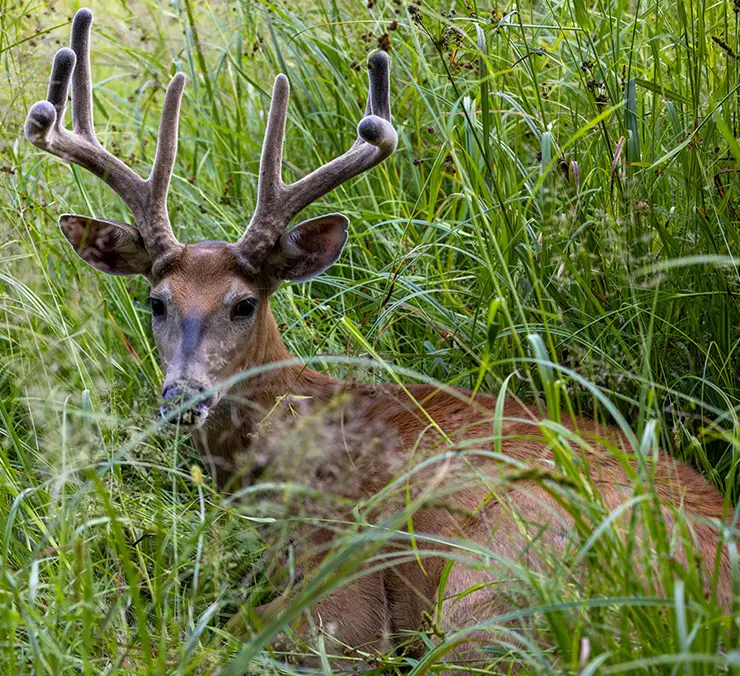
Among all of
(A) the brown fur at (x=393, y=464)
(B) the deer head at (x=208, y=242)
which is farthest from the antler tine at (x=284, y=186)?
(A) the brown fur at (x=393, y=464)

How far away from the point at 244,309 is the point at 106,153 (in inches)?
33.6

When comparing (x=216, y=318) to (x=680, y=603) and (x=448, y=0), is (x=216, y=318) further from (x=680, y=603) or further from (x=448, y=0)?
(x=680, y=603)

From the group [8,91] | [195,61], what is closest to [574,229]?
[8,91]

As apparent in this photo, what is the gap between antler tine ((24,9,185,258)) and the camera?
13.4 ft

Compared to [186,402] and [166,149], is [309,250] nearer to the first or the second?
[166,149]

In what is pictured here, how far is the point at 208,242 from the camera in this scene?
4223mm

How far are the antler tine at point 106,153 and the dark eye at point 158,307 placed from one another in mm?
209

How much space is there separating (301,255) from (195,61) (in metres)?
2.38

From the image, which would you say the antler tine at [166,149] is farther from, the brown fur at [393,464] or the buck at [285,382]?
the brown fur at [393,464]

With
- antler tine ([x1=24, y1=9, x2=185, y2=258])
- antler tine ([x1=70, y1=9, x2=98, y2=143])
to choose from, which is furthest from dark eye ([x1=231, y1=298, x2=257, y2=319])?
antler tine ([x1=70, y1=9, x2=98, y2=143])

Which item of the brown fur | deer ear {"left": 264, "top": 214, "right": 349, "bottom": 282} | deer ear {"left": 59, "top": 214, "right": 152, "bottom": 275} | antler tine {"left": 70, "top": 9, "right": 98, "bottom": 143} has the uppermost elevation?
antler tine {"left": 70, "top": 9, "right": 98, "bottom": 143}

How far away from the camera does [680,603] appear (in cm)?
190

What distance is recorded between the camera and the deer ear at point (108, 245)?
4.20 m

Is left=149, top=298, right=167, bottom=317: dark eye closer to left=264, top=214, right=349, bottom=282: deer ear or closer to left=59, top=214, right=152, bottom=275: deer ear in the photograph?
left=59, top=214, right=152, bottom=275: deer ear
